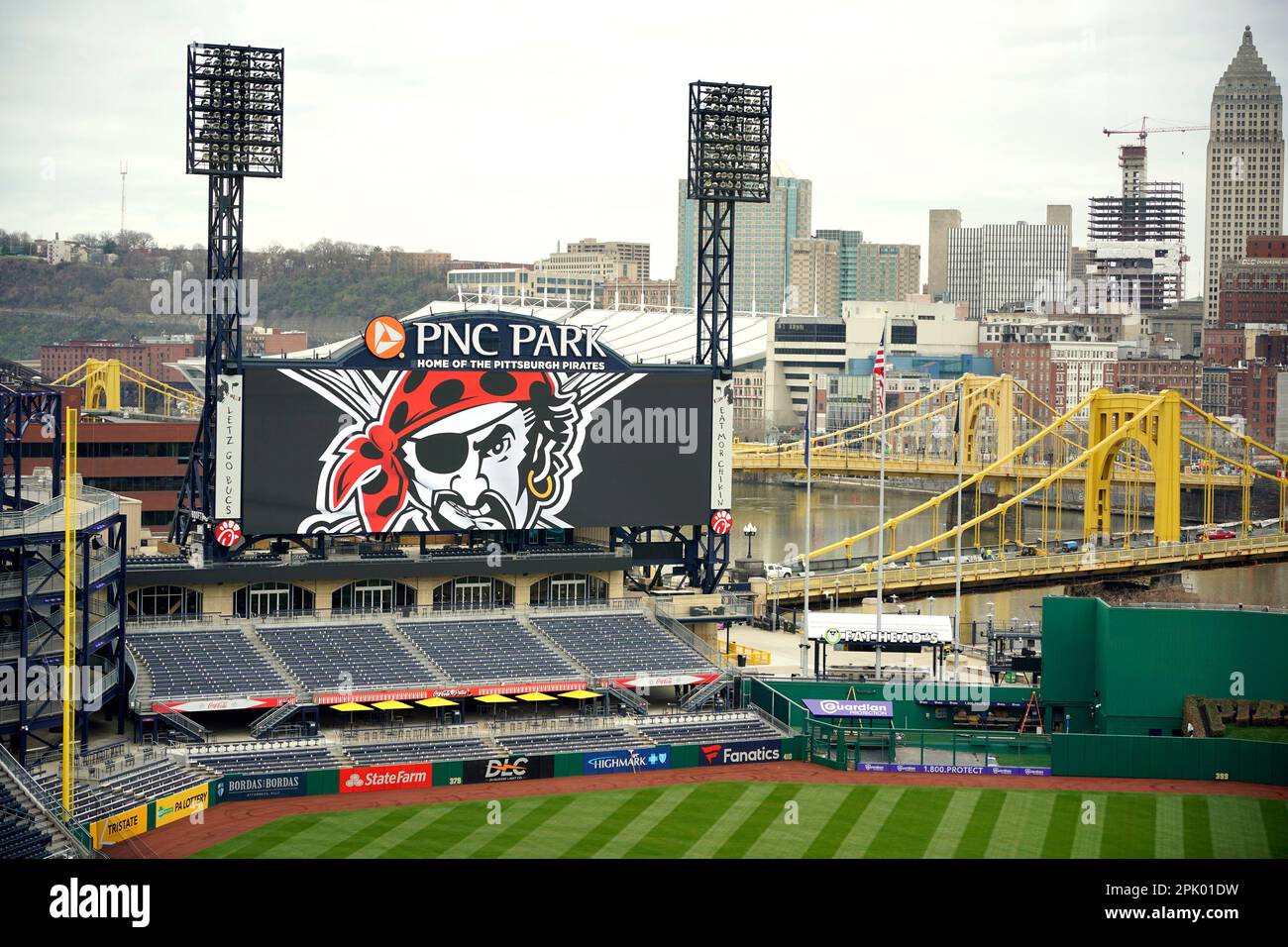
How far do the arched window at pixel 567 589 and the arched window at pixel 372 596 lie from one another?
4290 mm

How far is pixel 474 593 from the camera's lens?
56688 mm

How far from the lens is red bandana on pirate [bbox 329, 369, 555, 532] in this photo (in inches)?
2128

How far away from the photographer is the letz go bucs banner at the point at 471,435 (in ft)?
175

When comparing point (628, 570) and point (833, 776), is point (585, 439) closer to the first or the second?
point (628, 570)

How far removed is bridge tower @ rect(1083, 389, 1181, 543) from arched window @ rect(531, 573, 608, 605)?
36559 millimetres

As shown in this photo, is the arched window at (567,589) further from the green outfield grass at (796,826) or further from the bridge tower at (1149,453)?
the bridge tower at (1149,453)

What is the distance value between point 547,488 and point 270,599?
9112 millimetres

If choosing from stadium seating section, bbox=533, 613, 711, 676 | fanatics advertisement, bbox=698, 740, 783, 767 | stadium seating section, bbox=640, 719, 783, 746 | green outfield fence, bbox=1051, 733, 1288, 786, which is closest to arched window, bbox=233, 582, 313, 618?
stadium seating section, bbox=533, 613, 711, 676

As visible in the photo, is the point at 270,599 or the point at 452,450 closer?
the point at 270,599

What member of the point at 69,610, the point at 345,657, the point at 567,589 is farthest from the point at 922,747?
the point at 69,610

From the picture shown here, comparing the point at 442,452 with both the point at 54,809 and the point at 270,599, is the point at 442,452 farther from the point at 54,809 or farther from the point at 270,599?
the point at 54,809

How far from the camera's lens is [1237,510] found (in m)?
126

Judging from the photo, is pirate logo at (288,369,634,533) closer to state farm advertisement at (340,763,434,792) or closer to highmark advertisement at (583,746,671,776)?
highmark advertisement at (583,746,671,776)
